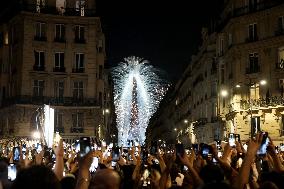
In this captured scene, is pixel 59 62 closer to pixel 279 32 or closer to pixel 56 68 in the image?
pixel 56 68

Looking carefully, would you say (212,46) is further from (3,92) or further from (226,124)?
(3,92)

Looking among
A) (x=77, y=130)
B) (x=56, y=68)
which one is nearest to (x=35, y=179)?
(x=77, y=130)

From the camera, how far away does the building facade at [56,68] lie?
194ft

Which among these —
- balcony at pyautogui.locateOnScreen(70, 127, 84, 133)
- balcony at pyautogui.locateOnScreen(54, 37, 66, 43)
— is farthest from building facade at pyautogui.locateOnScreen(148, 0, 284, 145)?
balcony at pyautogui.locateOnScreen(54, 37, 66, 43)

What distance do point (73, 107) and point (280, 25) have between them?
23.2m

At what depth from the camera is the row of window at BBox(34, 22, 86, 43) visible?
60000mm

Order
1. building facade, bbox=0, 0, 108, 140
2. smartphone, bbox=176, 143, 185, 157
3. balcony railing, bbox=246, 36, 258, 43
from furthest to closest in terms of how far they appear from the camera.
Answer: building facade, bbox=0, 0, 108, 140 → balcony railing, bbox=246, 36, 258, 43 → smartphone, bbox=176, 143, 185, 157

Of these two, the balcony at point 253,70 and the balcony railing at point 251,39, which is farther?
the balcony railing at point 251,39

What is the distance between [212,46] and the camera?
68.3 metres

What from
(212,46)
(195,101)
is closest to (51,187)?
(212,46)

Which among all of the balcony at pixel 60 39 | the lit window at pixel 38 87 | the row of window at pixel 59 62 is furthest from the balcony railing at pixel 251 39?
the lit window at pixel 38 87

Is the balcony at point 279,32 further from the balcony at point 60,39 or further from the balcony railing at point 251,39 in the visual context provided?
the balcony at point 60,39

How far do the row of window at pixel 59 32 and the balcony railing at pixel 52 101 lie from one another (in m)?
6.48

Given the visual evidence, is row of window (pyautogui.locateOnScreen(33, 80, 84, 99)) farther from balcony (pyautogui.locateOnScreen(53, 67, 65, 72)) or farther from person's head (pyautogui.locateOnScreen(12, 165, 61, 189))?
person's head (pyautogui.locateOnScreen(12, 165, 61, 189))
